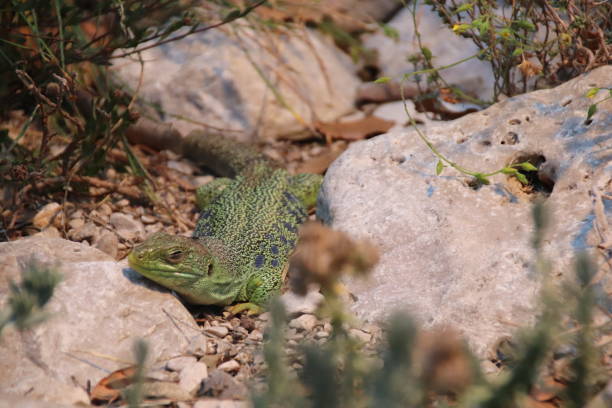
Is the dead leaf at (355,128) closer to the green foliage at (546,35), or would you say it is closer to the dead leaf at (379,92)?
the dead leaf at (379,92)

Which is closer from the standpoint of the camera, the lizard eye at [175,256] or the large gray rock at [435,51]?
the lizard eye at [175,256]

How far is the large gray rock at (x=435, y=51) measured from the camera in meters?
6.34

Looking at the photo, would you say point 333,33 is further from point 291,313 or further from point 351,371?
point 351,371

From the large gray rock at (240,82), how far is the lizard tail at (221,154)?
0.63 ft

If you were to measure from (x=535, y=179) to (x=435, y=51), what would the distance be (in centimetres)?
347

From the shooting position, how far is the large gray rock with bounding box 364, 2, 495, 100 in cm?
634

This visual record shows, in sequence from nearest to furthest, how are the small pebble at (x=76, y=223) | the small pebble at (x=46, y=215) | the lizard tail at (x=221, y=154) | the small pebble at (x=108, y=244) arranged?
1. the small pebble at (x=108, y=244)
2. the small pebble at (x=46, y=215)
3. the small pebble at (x=76, y=223)
4. the lizard tail at (x=221, y=154)

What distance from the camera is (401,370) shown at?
1.54 meters

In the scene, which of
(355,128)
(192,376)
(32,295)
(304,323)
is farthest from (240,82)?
(32,295)

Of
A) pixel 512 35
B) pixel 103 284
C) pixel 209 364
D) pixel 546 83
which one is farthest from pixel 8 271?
pixel 546 83

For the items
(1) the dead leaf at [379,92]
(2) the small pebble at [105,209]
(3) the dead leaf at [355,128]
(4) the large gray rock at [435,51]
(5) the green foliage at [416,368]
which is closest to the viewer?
(5) the green foliage at [416,368]

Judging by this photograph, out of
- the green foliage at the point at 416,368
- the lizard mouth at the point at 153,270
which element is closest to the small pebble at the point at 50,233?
the lizard mouth at the point at 153,270

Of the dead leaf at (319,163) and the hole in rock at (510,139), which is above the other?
the hole in rock at (510,139)

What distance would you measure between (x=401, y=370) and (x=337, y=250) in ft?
1.47
